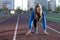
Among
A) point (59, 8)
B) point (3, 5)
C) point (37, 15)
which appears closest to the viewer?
point (37, 15)

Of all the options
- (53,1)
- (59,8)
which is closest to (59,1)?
(53,1)

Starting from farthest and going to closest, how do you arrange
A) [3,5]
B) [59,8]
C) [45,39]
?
[3,5] < [59,8] < [45,39]

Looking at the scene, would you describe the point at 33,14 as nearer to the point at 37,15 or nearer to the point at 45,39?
the point at 37,15

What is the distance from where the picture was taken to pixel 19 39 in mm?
11312

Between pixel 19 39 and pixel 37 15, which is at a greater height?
pixel 37 15

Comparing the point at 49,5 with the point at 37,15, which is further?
the point at 49,5

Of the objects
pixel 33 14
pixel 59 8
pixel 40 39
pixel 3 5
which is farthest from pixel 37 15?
pixel 3 5

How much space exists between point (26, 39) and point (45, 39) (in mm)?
Result: 933

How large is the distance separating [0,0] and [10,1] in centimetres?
846

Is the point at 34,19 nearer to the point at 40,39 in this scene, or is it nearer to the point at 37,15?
the point at 37,15

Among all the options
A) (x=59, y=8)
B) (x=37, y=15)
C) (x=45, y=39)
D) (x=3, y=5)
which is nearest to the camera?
(x=45, y=39)

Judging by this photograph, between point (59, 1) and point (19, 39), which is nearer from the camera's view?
point (19, 39)

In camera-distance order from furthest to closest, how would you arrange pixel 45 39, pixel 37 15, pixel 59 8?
pixel 59 8 < pixel 37 15 < pixel 45 39

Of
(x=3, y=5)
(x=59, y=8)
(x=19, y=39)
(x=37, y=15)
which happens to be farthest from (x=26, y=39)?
(x=3, y=5)
